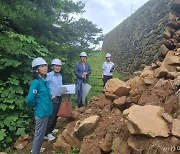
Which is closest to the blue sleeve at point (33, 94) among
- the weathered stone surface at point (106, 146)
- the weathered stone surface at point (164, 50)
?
the weathered stone surface at point (106, 146)

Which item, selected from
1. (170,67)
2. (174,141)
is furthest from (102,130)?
(170,67)

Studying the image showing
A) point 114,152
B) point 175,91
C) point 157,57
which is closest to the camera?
point 114,152

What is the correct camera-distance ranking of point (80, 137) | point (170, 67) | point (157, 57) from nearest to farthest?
point (80, 137)
point (170, 67)
point (157, 57)

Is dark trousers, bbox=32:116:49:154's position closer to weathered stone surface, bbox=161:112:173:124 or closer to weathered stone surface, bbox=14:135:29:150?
weathered stone surface, bbox=14:135:29:150

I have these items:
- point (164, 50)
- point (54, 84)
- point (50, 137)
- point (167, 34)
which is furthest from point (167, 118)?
point (167, 34)

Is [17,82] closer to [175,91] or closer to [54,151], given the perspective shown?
[54,151]

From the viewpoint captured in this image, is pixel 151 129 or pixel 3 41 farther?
pixel 3 41

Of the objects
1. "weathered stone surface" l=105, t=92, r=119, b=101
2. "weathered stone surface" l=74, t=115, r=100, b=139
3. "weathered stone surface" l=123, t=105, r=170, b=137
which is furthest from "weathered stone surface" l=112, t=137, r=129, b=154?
"weathered stone surface" l=105, t=92, r=119, b=101

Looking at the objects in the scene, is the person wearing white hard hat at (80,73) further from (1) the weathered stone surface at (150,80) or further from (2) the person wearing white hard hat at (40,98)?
(2) the person wearing white hard hat at (40,98)

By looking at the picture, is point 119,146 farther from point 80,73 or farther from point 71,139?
point 80,73

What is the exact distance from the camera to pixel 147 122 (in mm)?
3430

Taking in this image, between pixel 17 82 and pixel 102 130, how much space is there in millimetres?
2483

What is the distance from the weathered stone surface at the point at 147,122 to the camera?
3.28m

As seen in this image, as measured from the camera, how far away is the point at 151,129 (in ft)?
10.9
